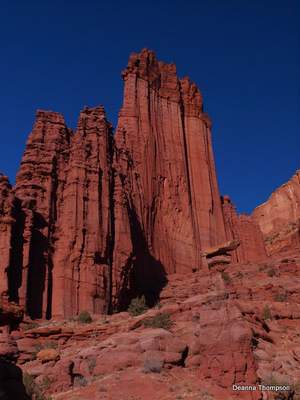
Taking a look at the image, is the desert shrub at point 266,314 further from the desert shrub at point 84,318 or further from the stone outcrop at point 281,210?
the stone outcrop at point 281,210

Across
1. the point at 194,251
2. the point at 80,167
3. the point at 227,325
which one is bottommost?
the point at 227,325

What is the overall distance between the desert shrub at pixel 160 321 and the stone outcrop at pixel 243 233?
4213 centimetres

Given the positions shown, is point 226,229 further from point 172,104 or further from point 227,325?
point 227,325

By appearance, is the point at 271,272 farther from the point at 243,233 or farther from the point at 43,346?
the point at 243,233

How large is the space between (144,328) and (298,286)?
40.9 ft

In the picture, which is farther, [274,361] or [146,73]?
[146,73]

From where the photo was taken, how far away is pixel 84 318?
3073 centimetres

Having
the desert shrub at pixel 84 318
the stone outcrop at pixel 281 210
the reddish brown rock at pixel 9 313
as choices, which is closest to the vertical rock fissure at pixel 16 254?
the desert shrub at pixel 84 318

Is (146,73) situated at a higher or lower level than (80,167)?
higher

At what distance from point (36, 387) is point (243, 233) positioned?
54136 millimetres

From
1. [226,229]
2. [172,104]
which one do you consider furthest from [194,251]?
[172,104]

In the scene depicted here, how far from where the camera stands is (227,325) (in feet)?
62.3

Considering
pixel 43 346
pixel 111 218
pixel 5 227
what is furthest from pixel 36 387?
pixel 111 218

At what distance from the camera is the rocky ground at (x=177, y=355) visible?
17.1m
